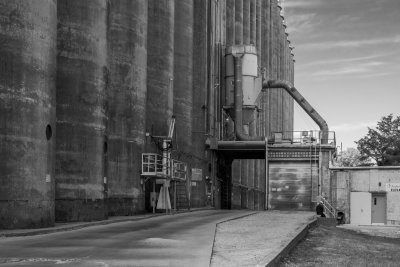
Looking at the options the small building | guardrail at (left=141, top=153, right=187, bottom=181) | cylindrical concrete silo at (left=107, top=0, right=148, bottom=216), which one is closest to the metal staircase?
the small building

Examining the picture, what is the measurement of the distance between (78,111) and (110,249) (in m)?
14.7

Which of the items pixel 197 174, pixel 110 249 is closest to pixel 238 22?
pixel 197 174

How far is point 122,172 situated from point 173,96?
574 inches

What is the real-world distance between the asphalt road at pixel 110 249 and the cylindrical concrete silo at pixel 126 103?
49.0 feet

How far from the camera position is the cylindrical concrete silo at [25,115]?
966 inches

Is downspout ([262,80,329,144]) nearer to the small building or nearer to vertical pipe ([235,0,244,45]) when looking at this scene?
vertical pipe ([235,0,244,45])

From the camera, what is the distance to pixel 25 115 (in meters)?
25.0

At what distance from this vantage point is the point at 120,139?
131 ft

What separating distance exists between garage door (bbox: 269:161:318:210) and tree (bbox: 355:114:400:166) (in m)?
43.7

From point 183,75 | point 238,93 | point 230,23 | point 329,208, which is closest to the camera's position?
point 183,75

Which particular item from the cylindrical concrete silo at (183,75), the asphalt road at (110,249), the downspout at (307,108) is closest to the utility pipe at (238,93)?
the downspout at (307,108)

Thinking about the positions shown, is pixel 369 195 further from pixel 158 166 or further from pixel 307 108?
pixel 307 108

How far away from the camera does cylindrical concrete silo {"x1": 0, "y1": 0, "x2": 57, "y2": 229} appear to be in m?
24.5

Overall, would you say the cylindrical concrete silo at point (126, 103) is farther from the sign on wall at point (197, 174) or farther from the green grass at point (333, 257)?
the green grass at point (333, 257)
